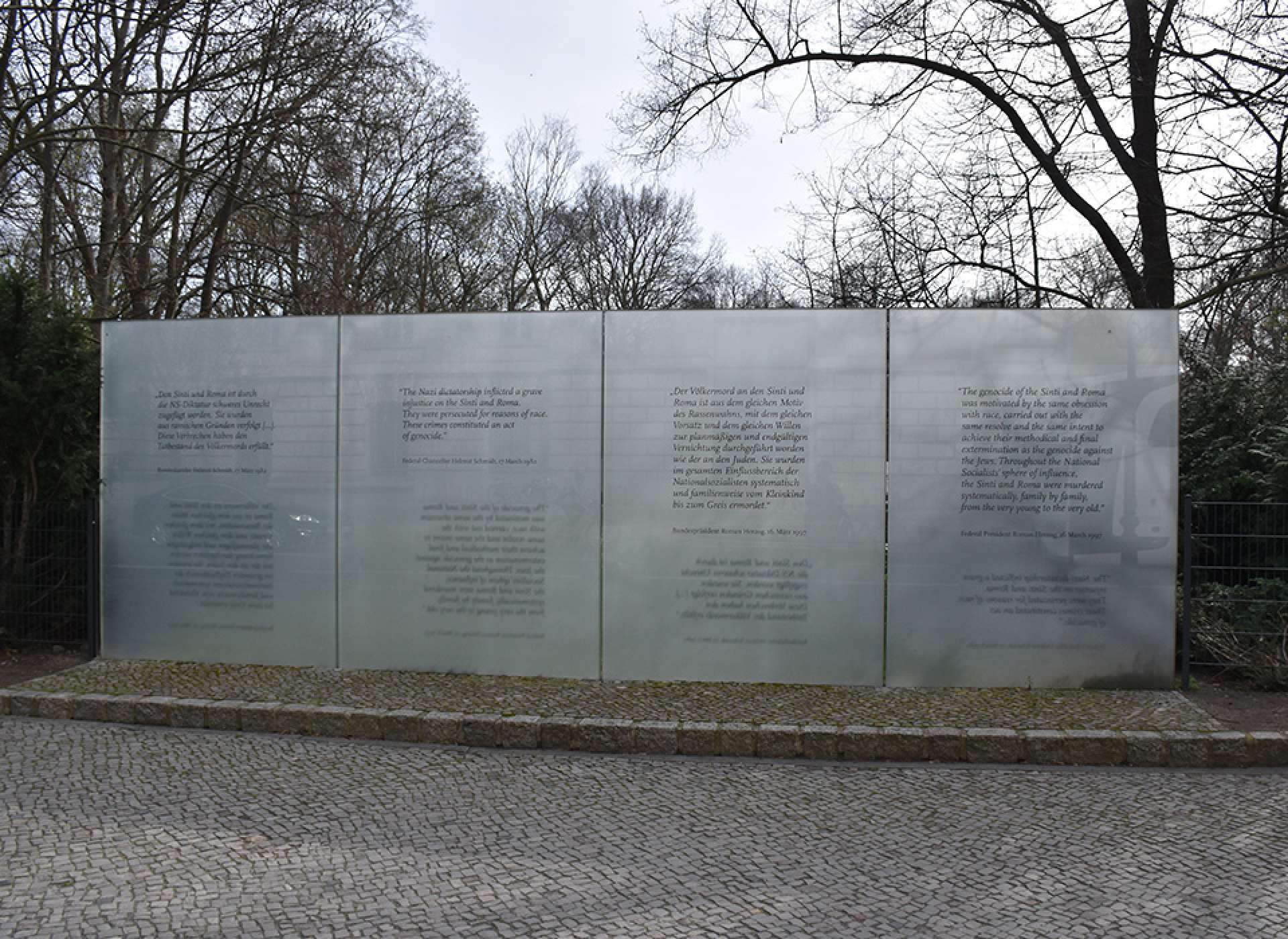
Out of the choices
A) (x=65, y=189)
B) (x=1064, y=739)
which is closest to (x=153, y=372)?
(x=1064, y=739)

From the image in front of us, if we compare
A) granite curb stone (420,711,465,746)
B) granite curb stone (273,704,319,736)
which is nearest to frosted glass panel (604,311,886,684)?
granite curb stone (420,711,465,746)

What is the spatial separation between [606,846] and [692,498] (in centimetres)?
352

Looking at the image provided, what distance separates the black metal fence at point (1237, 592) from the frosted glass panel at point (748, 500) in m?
2.41

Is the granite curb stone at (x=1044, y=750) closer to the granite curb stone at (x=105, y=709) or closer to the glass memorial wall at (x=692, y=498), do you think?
the glass memorial wall at (x=692, y=498)

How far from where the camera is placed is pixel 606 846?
4.68m

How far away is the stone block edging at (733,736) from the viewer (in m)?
6.14

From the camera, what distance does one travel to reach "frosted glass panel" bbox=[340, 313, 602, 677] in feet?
26.1

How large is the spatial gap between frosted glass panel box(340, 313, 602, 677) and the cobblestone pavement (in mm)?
1688

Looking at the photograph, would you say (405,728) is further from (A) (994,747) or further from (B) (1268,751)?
(B) (1268,751)

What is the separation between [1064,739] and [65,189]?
19.0 metres

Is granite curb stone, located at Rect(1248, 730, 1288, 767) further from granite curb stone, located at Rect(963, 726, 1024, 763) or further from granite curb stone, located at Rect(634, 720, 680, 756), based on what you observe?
granite curb stone, located at Rect(634, 720, 680, 756)

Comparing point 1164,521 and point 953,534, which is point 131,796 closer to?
point 953,534

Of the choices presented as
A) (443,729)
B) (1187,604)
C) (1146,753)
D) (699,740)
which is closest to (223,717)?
(443,729)

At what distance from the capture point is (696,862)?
4453 mm
